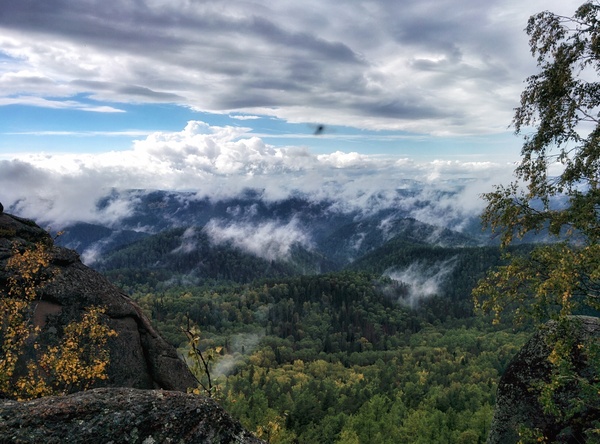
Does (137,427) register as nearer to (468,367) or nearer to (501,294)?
(501,294)

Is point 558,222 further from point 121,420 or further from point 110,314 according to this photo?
point 110,314

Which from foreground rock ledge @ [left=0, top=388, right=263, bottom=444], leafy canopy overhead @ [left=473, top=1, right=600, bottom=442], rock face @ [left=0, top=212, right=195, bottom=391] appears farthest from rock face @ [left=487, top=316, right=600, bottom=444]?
rock face @ [left=0, top=212, right=195, bottom=391]

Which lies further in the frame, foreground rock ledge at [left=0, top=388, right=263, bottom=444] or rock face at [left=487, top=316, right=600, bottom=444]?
rock face at [left=487, top=316, right=600, bottom=444]

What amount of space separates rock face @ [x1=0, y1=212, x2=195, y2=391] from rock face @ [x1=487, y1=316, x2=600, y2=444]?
2155 centimetres

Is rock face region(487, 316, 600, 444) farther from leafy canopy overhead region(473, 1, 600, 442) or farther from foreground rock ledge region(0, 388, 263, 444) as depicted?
foreground rock ledge region(0, 388, 263, 444)

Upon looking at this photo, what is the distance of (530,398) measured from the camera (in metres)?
23.4

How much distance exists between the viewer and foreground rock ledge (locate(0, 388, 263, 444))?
7.22 metres

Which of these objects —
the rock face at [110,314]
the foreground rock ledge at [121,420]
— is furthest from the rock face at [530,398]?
the rock face at [110,314]

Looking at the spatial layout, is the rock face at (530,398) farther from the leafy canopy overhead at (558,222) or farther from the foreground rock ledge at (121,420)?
the foreground rock ledge at (121,420)

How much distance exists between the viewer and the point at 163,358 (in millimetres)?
30156

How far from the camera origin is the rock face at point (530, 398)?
21219 mm

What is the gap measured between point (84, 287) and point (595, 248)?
30.2 m

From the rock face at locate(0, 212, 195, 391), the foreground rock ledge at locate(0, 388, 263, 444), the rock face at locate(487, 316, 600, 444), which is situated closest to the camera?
the foreground rock ledge at locate(0, 388, 263, 444)

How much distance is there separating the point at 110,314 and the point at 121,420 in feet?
77.2
